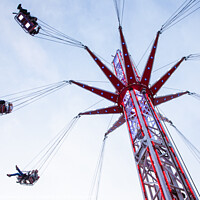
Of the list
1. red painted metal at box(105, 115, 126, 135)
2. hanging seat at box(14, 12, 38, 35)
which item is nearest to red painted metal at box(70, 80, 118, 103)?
red painted metal at box(105, 115, 126, 135)

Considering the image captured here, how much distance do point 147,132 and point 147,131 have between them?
0.05m

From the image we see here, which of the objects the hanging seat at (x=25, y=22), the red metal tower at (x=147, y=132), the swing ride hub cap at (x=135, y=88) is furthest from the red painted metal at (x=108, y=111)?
the hanging seat at (x=25, y=22)

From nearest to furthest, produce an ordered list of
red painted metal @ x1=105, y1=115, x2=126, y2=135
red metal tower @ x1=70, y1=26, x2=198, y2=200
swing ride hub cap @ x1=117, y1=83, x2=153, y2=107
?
red metal tower @ x1=70, y1=26, x2=198, y2=200 < swing ride hub cap @ x1=117, y1=83, x2=153, y2=107 < red painted metal @ x1=105, y1=115, x2=126, y2=135

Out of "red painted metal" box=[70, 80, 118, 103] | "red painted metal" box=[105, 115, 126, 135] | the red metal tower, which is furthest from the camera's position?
"red painted metal" box=[105, 115, 126, 135]

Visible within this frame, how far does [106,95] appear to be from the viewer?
36.0ft

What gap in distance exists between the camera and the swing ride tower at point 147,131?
6.46 meters

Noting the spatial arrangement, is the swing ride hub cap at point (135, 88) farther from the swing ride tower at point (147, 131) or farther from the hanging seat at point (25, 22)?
the hanging seat at point (25, 22)

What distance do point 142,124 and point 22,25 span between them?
25.4 feet

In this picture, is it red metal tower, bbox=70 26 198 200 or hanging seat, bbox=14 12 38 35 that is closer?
red metal tower, bbox=70 26 198 200

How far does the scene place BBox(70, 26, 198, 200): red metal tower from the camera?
21.2 ft

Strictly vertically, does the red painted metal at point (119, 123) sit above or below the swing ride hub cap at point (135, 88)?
below

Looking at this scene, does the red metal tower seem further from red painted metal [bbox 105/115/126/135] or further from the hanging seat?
the hanging seat

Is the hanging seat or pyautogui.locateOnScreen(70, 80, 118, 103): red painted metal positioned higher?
the hanging seat

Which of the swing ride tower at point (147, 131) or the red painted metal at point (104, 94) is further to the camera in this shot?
the red painted metal at point (104, 94)
